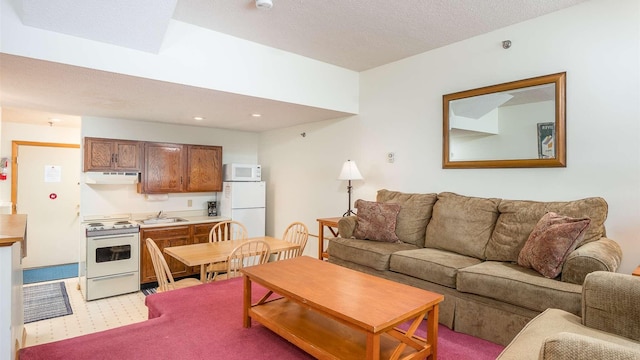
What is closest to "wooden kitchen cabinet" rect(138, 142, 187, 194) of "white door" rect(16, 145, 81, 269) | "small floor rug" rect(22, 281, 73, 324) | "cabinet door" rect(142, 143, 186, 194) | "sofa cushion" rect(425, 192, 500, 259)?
"cabinet door" rect(142, 143, 186, 194)

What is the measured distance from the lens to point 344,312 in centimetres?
172

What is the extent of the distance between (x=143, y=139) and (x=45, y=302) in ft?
7.69

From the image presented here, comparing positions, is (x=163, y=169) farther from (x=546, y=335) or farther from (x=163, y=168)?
(x=546, y=335)

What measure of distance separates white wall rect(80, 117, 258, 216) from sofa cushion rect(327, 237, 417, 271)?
2.93 m

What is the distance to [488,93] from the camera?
3.24 meters

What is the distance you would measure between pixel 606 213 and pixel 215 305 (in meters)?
3.15

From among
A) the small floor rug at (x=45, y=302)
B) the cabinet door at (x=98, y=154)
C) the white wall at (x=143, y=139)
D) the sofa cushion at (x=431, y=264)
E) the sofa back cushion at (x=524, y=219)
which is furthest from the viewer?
the white wall at (x=143, y=139)

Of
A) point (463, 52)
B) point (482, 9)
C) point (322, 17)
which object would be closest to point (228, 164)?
point (322, 17)

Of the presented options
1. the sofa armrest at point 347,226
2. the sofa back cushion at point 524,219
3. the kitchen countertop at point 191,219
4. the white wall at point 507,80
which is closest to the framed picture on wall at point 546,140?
the white wall at point 507,80

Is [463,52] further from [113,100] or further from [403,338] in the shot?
[113,100]

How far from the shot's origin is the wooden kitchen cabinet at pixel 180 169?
480cm

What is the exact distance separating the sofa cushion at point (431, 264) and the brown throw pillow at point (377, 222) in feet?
1.46

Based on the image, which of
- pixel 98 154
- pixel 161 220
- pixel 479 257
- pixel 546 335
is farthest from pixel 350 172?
pixel 98 154

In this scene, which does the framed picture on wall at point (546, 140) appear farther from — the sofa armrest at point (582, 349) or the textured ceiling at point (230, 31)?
the sofa armrest at point (582, 349)
